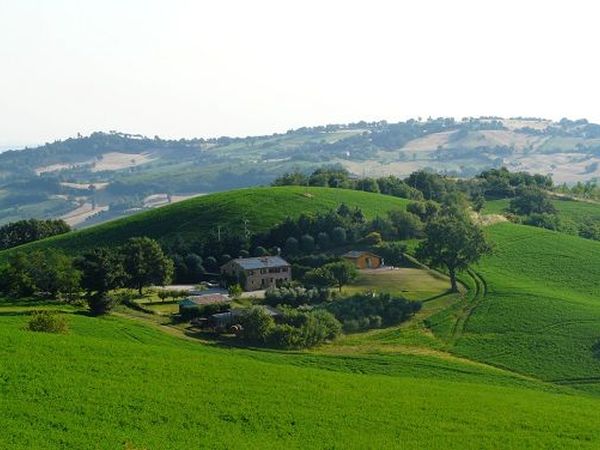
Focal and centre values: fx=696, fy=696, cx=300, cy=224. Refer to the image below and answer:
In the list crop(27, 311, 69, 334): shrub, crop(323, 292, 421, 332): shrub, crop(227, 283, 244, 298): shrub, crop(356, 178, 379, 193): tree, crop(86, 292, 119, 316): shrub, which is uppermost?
crop(27, 311, 69, 334): shrub

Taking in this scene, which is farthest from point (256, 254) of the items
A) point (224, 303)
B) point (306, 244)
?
point (224, 303)

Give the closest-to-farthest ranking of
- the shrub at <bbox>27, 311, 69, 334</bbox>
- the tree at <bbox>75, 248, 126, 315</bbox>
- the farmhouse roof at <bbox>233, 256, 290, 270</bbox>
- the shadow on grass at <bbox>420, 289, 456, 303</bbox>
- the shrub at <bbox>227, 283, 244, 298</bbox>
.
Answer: the shrub at <bbox>27, 311, 69, 334</bbox> < the tree at <bbox>75, 248, 126, 315</bbox> < the shadow on grass at <bbox>420, 289, 456, 303</bbox> < the shrub at <bbox>227, 283, 244, 298</bbox> < the farmhouse roof at <bbox>233, 256, 290, 270</bbox>

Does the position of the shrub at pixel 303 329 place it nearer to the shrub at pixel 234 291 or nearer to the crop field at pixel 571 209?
the shrub at pixel 234 291

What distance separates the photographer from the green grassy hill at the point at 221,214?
107625mm

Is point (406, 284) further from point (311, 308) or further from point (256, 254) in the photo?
point (256, 254)

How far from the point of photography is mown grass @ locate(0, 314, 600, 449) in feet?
111

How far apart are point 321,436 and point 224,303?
3670 centimetres

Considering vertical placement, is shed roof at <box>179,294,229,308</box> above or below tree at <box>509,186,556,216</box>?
above

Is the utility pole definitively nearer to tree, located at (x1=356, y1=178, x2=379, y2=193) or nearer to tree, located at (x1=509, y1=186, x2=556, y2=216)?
tree, located at (x1=356, y1=178, x2=379, y2=193)

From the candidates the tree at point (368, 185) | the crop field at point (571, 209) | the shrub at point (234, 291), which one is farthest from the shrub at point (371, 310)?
the tree at point (368, 185)

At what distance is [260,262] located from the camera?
88.6m

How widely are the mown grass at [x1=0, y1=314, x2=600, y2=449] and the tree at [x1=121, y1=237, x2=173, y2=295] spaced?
29.3 m

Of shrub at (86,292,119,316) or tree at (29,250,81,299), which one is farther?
tree at (29,250,81,299)

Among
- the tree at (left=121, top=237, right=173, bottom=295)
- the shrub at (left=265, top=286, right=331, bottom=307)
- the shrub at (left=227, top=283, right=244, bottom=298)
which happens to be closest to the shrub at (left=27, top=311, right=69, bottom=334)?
the tree at (left=121, top=237, right=173, bottom=295)
